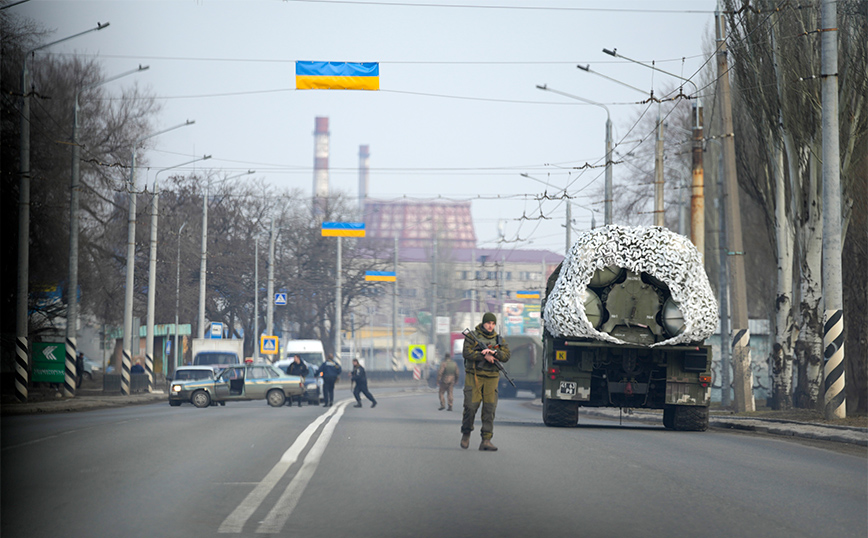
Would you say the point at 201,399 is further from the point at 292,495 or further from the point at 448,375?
the point at 292,495

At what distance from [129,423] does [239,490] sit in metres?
10.3

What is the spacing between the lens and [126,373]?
40906 mm

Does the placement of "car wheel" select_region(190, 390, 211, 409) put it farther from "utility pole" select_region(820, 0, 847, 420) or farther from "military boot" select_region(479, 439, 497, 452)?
"military boot" select_region(479, 439, 497, 452)

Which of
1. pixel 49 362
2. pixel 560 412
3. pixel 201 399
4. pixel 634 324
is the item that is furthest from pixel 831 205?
pixel 49 362

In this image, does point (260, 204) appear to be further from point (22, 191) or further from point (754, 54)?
point (754, 54)

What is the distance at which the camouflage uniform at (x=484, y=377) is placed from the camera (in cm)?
1368

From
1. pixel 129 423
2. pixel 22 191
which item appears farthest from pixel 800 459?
pixel 22 191

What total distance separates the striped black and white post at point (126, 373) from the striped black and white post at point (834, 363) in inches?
1077

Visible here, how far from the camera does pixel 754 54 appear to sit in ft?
82.1

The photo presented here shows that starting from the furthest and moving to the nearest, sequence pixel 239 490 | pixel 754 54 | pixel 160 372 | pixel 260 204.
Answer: pixel 260 204 < pixel 160 372 < pixel 754 54 < pixel 239 490

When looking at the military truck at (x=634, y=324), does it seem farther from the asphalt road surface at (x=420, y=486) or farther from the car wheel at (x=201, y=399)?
the car wheel at (x=201, y=399)

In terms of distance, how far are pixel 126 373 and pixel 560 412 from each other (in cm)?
2551

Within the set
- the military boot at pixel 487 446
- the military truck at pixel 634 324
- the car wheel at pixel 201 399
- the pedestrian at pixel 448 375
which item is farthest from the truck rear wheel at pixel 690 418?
the car wheel at pixel 201 399

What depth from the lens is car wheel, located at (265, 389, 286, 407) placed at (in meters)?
35.4
